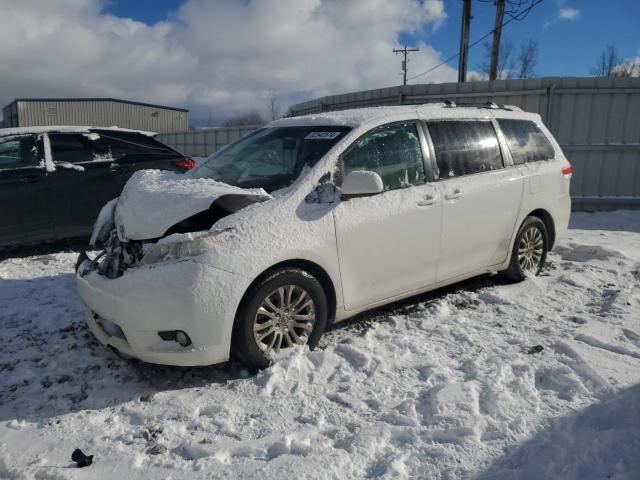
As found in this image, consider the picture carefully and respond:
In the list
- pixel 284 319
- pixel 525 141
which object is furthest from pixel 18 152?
pixel 525 141

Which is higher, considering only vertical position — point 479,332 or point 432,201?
point 432,201

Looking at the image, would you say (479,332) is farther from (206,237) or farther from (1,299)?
(1,299)

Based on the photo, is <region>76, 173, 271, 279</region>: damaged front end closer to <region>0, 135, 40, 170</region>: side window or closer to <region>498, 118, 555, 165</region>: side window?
<region>498, 118, 555, 165</region>: side window

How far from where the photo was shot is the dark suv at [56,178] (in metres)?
6.02

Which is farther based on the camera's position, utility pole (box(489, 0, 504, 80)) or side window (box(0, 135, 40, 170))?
utility pole (box(489, 0, 504, 80))

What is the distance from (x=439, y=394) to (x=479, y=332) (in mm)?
1121

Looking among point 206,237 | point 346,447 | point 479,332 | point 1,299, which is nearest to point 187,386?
point 206,237

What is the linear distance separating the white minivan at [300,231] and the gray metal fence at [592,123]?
607 centimetres

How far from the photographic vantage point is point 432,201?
13.6ft

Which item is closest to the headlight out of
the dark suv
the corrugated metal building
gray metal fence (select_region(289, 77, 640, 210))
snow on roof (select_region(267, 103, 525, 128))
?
snow on roof (select_region(267, 103, 525, 128))

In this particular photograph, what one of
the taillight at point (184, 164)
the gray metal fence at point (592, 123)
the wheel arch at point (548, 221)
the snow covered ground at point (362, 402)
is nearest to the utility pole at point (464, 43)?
the gray metal fence at point (592, 123)

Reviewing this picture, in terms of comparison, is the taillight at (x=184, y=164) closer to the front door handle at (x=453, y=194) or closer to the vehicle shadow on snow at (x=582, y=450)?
the front door handle at (x=453, y=194)

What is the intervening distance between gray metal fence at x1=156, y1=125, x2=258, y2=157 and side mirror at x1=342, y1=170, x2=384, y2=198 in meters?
14.8

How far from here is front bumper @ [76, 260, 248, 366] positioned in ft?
9.94
